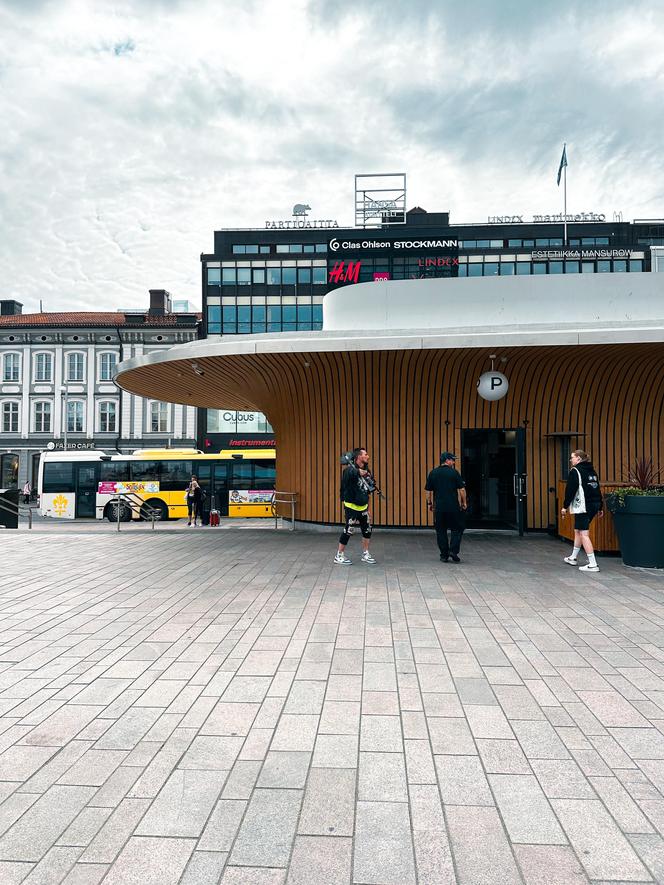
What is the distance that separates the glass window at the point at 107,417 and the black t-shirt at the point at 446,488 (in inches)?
1605

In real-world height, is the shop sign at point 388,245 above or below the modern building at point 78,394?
above

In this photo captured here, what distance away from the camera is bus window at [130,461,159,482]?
77.9 feet

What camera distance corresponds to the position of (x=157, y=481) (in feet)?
78.0

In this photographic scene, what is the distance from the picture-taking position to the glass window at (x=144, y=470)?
23734 millimetres

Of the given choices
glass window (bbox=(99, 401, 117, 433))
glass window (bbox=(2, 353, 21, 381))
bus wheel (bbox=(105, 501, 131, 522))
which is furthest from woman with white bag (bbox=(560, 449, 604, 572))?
glass window (bbox=(2, 353, 21, 381))

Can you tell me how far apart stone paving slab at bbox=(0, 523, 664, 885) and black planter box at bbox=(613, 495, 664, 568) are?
4.62 feet

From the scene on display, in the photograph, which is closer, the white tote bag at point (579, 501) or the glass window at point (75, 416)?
the white tote bag at point (579, 501)

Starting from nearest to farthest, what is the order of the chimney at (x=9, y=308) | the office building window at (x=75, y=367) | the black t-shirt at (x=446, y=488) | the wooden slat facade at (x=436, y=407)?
the black t-shirt at (x=446, y=488), the wooden slat facade at (x=436, y=407), the office building window at (x=75, y=367), the chimney at (x=9, y=308)

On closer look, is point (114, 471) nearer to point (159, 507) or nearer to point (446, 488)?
point (159, 507)

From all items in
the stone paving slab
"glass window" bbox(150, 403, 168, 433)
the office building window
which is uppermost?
the office building window

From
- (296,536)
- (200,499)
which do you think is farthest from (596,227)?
(296,536)

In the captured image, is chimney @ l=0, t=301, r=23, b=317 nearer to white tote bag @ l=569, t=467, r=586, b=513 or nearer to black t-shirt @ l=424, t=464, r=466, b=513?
black t-shirt @ l=424, t=464, r=466, b=513

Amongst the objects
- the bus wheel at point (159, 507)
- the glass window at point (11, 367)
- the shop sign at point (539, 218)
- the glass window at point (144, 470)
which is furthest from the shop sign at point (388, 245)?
the glass window at point (11, 367)

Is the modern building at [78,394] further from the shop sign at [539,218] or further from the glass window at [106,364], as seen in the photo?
the shop sign at [539,218]
